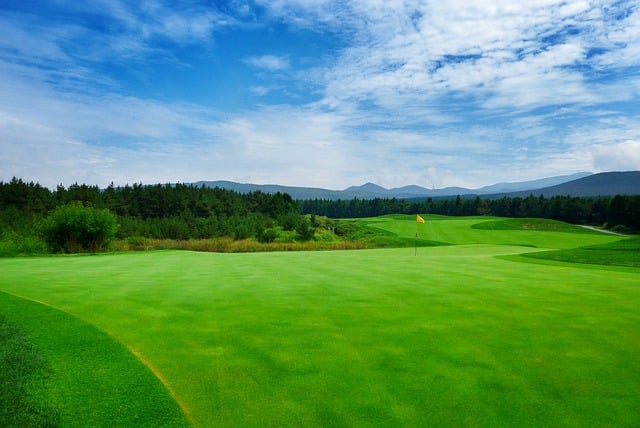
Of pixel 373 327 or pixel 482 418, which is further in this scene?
pixel 373 327

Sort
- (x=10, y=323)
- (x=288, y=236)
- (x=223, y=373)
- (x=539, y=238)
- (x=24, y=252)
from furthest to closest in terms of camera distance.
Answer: (x=288, y=236), (x=539, y=238), (x=24, y=252), (x=10, y=323), (x=223, y=373)

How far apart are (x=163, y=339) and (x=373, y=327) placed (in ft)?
12.1

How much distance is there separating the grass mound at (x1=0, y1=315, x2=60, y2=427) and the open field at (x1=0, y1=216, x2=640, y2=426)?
149mm

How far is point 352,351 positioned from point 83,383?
146 inches

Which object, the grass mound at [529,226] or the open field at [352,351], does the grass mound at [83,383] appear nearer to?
the open field at [352,351]

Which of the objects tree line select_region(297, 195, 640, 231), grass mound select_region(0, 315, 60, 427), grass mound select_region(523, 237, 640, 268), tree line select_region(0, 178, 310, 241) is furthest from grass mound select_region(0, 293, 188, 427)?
tree line select_region(297, 195, 640, 231)

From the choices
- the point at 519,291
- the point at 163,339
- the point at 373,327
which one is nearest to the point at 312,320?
the point at 373,327

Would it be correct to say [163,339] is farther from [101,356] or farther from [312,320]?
[312,320]

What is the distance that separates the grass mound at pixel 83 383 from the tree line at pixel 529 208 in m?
92.9

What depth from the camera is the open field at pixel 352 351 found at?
195 inches

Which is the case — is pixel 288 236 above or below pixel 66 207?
below

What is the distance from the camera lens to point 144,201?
9169 cm

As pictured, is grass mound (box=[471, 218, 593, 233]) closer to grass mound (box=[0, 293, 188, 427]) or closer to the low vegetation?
the low vegetation


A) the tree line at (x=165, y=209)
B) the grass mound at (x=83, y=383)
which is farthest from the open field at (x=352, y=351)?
the tree line at (x=165, y=209)
